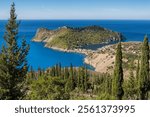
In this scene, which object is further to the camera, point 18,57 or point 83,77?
point 83,77

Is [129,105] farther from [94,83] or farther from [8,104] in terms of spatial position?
[94,83]

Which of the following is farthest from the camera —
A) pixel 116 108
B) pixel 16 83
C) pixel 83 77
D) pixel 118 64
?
pixel 83 77

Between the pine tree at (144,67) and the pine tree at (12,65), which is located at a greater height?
the pine tree at (12,65)

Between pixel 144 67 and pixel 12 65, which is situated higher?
pixel 12 65

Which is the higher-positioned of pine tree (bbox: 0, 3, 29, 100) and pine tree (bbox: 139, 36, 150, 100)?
pine tree (bbox: 0, 3, 29, 100)

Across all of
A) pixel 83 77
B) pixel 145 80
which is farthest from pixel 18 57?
pixel 83 77

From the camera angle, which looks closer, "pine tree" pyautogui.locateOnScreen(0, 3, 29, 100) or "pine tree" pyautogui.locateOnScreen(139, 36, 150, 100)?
"pine tree" pyautogui.locateOnScreen(0, 3, 29, 100)

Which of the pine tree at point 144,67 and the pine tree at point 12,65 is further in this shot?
the pine tree at point 144,67

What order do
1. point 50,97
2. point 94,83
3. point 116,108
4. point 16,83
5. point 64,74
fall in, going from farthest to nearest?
point 94,83 → point 64,74 → point 50,97 → point 16,83 → point 116,108
